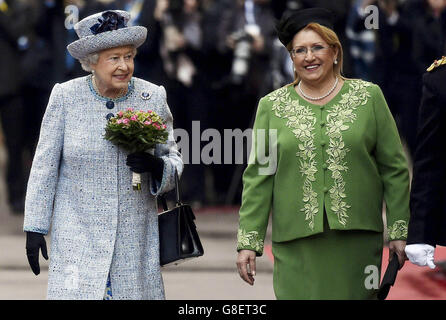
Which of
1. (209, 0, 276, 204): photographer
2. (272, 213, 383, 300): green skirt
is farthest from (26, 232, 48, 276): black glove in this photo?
(209, 0, 276, 204): photographer

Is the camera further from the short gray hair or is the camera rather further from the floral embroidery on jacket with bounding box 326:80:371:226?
the floral embroidery on jacket with bounding box 326:80:371:226

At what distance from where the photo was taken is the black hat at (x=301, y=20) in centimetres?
607

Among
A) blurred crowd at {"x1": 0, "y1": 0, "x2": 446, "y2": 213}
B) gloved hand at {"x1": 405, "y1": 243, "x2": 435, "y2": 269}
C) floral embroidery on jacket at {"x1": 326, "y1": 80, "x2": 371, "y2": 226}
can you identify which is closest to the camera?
gloved hand at {"x1": 405, "y1": 243, "x2": 435, "y2": 269}

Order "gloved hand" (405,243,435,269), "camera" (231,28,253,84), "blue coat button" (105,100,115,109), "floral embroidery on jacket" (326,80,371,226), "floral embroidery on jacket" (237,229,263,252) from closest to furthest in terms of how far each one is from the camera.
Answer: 1. "gloved hand" (405,243,435,269)
2. "floral embroidery on jacket" (326,80,371,226)
3. "floral embroidery on jacket" (237,229,263,252)
4. "blue coat button" (105,100,115,109)
5. "camera" (231,28,253,84)

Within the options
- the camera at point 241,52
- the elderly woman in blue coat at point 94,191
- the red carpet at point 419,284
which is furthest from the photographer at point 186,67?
the elderly woman in blue coat at point 94,191

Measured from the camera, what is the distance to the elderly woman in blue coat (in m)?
6.07

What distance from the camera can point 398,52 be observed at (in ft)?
41.6

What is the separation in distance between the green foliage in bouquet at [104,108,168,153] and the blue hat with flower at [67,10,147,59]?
1.04 feet

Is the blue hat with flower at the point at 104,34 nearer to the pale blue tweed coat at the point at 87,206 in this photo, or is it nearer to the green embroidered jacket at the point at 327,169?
the pale blue tweed coat at the point at 87,206

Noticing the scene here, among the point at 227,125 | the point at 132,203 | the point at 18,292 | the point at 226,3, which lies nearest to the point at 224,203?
the point at 227,125

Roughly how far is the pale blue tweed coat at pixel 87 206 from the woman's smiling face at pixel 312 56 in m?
0.76

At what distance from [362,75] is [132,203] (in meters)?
6.32

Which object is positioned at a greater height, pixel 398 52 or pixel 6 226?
pixel 398 52
